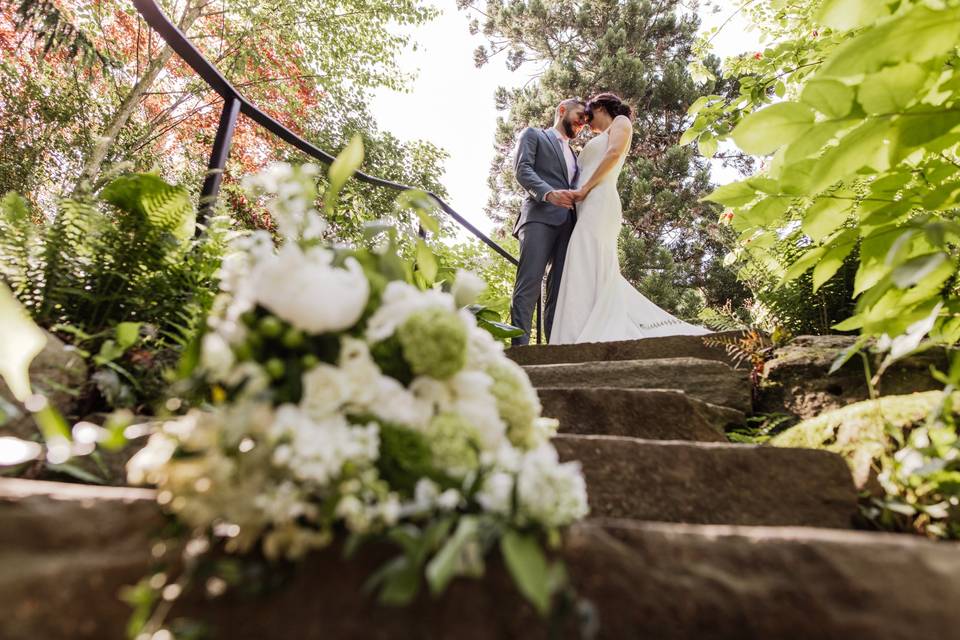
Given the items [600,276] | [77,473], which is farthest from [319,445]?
[600,276]

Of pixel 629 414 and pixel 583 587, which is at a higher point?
pixel 629 414

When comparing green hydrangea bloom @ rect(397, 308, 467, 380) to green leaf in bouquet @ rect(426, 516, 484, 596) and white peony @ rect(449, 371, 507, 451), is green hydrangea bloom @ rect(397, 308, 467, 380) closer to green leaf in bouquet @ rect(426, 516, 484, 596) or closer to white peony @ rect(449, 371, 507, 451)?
white peony @ rect(449, 371, 507, 451)

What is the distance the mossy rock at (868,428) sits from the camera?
A: 127 centimetres

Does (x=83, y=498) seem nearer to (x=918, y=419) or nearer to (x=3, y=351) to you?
(x=3, y=351)

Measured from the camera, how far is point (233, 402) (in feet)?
2.28

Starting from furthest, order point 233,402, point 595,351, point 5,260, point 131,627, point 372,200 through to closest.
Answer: point 372,200 < point 595,351 < point 5,260 < point 233,402 < point 131,627

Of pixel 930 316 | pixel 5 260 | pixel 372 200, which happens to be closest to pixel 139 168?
pixel 372 200

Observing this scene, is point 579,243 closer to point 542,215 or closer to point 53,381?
point 542,215

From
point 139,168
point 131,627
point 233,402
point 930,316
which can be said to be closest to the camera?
point 131,627

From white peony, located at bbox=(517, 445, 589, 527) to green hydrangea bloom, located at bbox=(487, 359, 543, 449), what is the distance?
178 mm

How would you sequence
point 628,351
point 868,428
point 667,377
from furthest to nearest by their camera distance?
point 628,351, point 667,377, point 868,428

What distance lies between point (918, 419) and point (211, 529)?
1538 mm

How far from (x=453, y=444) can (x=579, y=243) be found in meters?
3.50

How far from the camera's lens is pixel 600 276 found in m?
3.97
